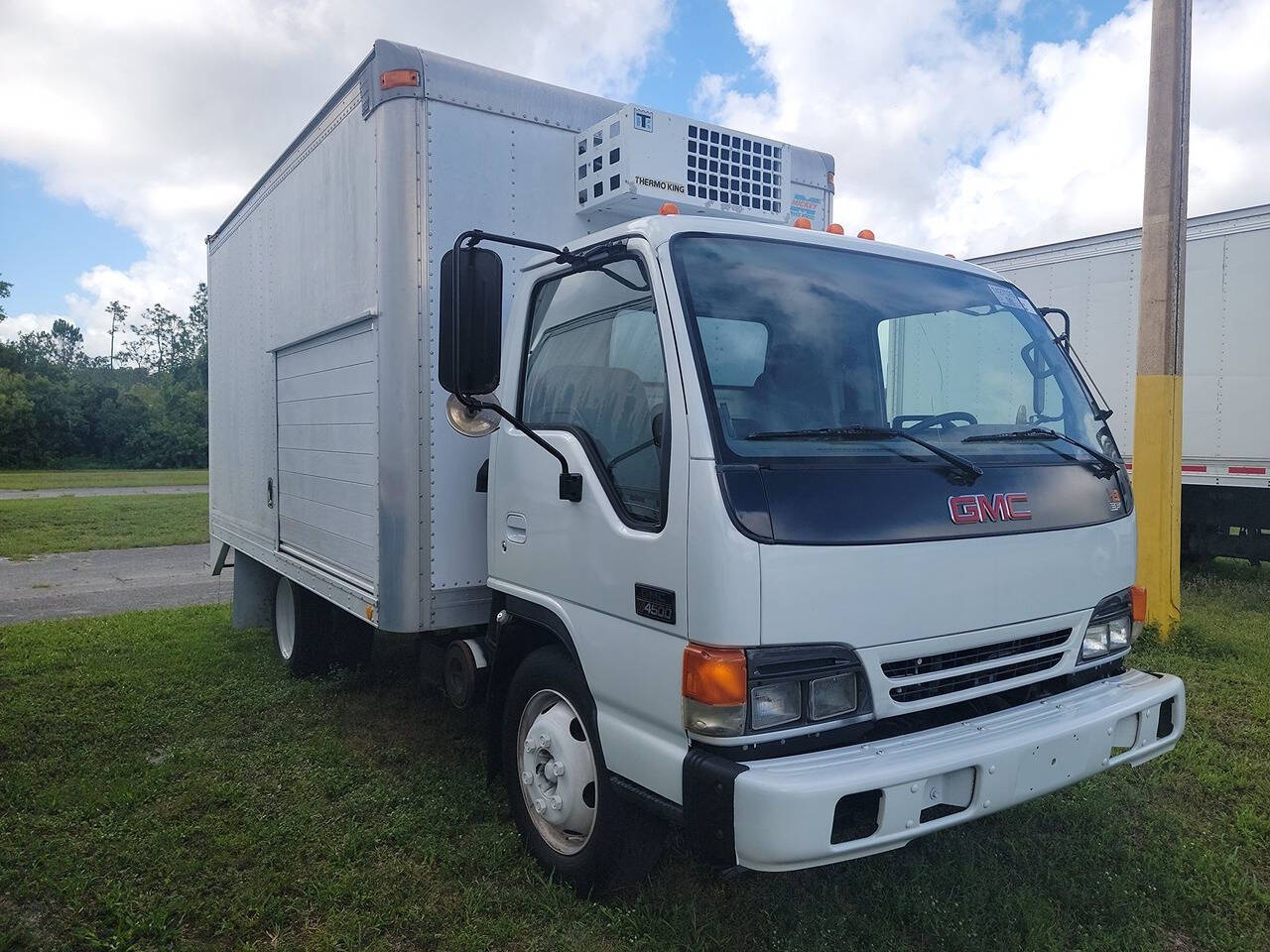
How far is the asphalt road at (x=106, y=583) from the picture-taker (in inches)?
356

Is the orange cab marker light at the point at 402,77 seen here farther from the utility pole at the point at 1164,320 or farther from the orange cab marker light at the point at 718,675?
the utility pole at the point at 1164,320

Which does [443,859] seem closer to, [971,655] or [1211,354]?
[971,655]

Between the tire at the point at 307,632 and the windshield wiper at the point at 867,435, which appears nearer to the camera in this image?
the windshield wiper at the point at 867,435

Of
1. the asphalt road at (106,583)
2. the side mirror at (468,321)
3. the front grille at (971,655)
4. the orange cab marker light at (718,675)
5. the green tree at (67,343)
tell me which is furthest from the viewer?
the green tree at (67,343)

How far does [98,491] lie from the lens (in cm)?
2592

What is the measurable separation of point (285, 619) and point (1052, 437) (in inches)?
199

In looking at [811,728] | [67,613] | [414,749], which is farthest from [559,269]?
[67,613]

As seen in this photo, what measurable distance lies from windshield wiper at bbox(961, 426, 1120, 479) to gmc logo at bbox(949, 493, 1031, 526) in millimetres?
266

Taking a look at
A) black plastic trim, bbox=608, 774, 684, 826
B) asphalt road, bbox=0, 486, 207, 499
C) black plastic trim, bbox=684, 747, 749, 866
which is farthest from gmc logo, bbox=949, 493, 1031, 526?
asphalt road, bbox=0, 486, 207, 499

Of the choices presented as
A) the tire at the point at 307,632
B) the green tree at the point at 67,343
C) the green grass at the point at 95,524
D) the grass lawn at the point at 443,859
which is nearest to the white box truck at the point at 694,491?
the grass lawn at the point at 443,859

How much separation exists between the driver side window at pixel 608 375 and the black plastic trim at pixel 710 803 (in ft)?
2.28

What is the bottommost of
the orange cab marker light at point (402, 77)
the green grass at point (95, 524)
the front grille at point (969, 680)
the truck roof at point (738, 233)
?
the green grass at point (95, 524)

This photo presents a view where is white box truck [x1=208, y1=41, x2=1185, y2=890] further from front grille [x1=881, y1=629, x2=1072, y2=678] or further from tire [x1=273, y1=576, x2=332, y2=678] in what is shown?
tire [x1=273, y1=576, x2=332, y2=678]

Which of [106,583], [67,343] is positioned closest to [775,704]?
[106,583]
